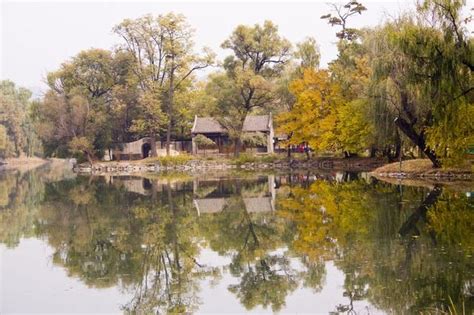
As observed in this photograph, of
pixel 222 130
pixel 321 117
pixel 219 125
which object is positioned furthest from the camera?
pixel 219 125

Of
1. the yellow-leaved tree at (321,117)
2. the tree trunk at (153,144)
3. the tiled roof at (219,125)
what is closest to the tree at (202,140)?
the tiled roof at (219,125)

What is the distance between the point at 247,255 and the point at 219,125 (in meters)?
42.1

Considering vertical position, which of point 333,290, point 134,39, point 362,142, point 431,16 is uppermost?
point 134,39

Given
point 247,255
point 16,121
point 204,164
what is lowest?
point 247,255

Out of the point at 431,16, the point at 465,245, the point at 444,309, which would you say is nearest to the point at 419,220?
the point at 465,245

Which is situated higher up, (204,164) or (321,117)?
(321,117)

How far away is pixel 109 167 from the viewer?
2067 inches

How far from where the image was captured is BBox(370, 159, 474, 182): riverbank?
29.1 m

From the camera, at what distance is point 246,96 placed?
50.5 m

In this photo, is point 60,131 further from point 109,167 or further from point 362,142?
point 362,142

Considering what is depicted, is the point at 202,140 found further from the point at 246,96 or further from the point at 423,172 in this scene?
the point at 423,172

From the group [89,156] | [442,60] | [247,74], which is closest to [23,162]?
[89,156]

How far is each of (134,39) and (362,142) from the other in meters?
26.4

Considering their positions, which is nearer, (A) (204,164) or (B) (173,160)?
(B) (173,160)
